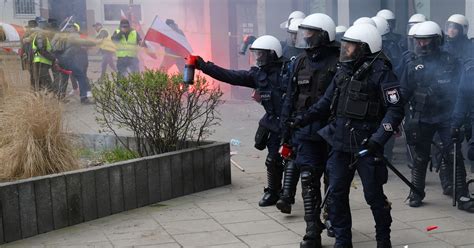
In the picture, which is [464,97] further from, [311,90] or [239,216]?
[239,216]

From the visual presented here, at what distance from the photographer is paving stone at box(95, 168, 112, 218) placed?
702 centimetres

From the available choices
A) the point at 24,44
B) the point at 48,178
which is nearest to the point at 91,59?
the point at 24,44

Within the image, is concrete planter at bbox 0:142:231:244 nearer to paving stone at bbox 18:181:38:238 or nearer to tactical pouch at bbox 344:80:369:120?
paving stone at bbox 18:181:38:238

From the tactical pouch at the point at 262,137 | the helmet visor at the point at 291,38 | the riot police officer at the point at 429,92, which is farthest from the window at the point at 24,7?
the riot police officer at the point at 429,92

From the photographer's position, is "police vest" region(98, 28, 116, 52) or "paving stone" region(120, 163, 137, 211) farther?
"police vest" region(98, 28, 116, 52)

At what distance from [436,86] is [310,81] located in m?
1.53

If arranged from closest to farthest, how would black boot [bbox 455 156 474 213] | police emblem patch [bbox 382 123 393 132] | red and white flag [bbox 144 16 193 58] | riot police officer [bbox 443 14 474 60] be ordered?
police emblem patch [bbox 382 123 393 132] → black boot [bbox 455 156 474 213] → riot police officer [bbox 443 14 474 60] → red and white flag [bbox 144 16 193 58]

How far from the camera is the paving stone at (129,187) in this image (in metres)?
7.25

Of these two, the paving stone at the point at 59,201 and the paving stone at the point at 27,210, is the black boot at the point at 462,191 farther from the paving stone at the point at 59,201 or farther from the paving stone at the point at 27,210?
the paving stone at the point at 27,210

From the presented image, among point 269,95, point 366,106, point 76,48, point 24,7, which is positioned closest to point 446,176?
point 269,95

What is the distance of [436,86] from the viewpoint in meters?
7.31

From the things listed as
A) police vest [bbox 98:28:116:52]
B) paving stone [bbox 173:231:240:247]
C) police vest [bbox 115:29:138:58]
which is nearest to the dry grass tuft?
paving stone [bbox 173:231:240:247]

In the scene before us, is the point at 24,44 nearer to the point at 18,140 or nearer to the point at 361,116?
the point at 18,140

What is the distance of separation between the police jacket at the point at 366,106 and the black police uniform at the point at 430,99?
1639mm
